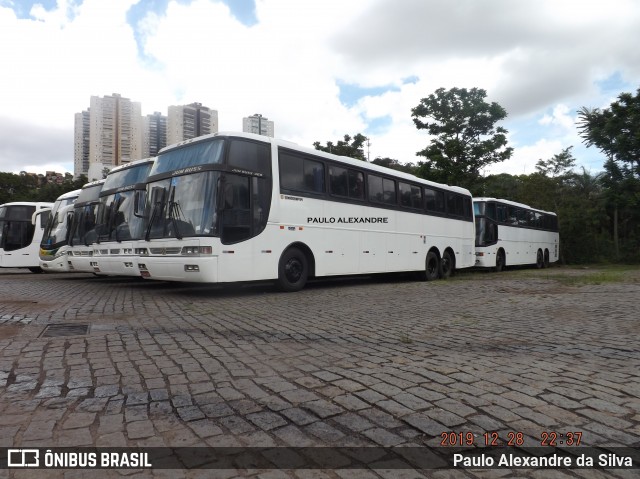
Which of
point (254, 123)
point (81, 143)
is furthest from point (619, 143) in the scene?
point (81, 143)

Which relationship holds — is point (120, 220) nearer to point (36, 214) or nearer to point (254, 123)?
point (36, 214)

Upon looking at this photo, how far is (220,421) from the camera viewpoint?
2.77 m

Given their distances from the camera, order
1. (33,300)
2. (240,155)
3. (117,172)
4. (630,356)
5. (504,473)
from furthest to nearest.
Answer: (117,172) → (240,155) → (33,300) → (630,356) → (504,473)

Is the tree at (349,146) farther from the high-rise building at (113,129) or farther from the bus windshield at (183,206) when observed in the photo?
the bus windshield at (183,206)

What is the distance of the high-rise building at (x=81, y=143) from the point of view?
47.0m

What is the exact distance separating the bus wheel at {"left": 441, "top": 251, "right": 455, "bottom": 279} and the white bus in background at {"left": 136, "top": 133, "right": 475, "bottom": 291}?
123 inches

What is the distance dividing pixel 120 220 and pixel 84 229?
2950mm

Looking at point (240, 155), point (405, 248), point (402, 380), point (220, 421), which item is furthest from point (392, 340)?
point (405, 248)

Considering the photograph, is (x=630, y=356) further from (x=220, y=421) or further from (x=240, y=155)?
(x=240, y=155)

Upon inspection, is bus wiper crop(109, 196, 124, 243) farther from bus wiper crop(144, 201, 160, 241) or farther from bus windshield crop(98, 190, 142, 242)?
bus wiper crop(144, 201, 160, 241)

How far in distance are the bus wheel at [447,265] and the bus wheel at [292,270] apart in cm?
706

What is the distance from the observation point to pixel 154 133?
36.4 meters

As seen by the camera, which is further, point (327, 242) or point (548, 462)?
point (327, 242)

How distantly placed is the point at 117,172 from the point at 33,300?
18.9 feet
